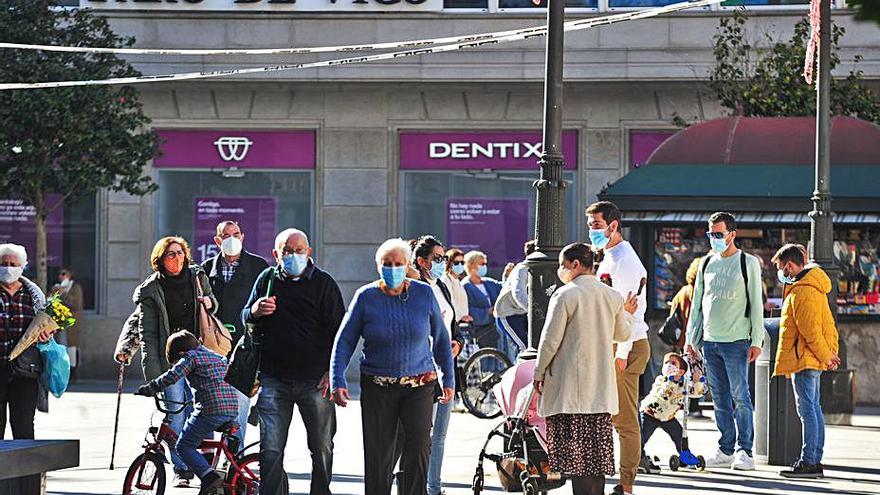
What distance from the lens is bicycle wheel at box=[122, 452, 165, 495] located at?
408 inches

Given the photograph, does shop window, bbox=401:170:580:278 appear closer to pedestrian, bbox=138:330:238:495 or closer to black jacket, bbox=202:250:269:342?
black jacket, bbox=202:250:269:342

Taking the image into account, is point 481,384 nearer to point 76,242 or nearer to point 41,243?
point 41,243

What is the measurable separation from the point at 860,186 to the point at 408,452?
1145 centimetres

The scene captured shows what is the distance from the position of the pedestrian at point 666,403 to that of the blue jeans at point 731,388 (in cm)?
22

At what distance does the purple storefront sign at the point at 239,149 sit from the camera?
81.6ft

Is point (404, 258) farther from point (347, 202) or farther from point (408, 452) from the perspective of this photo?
point (347, 202)

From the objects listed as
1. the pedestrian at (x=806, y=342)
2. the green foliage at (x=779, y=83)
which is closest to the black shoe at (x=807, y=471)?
the pedestrian at (x=806, y=342)

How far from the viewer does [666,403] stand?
485 inches

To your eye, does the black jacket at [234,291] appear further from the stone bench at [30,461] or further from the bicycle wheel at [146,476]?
the stone bench at [30,461]

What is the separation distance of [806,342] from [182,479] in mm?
4743

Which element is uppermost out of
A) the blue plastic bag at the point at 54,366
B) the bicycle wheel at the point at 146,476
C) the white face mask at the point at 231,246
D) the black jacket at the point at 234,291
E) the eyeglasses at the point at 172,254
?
the white face mask at the point at 231,246

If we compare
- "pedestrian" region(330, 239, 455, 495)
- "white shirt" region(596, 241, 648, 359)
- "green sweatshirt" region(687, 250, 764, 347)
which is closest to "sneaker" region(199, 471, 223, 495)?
"pedestrian" region(330, 239, 455, 495)

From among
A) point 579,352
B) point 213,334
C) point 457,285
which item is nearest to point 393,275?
point 579,352

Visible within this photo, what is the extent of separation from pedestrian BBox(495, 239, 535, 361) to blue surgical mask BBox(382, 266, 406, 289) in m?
7.42
